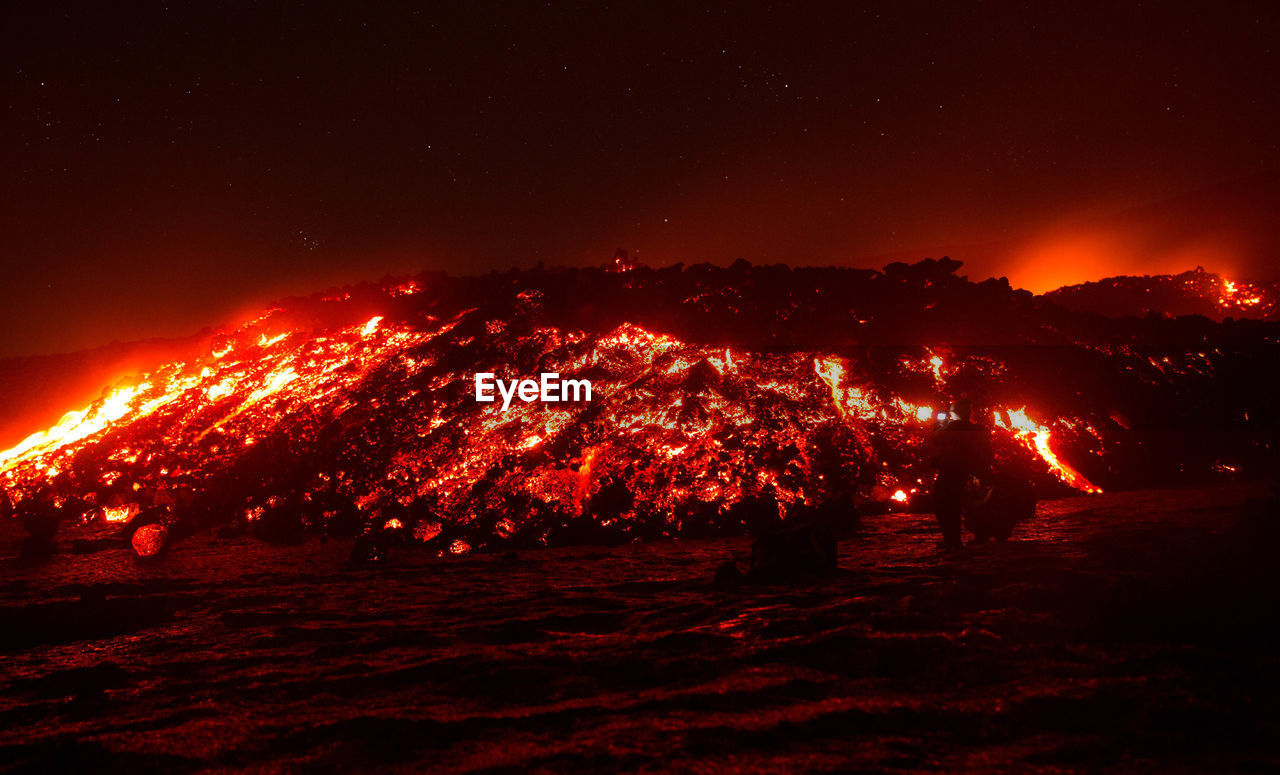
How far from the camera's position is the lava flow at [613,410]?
15305 mm

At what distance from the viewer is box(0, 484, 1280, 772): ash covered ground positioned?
4227 millimetres

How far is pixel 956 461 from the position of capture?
985 centimetres

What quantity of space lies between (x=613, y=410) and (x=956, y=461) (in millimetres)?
9244

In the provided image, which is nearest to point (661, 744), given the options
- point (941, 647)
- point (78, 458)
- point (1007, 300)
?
point (941, 647)

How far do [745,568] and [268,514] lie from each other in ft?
38.0

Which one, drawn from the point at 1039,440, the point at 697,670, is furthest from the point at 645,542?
the point at 1039,440

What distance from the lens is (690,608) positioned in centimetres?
788

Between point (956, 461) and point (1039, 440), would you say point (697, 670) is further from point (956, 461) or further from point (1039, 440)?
point (1039, 440)

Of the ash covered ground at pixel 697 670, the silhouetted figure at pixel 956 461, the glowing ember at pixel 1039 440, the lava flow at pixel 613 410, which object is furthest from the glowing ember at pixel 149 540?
the glowing ember at pixel 1039 440

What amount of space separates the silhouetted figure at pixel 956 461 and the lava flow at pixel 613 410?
3.58m

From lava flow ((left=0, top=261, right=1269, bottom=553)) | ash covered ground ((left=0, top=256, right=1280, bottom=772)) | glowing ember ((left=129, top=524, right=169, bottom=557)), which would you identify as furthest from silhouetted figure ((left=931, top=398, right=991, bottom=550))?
glowing ember ((left=129, top=524, right=169, bottom=557))

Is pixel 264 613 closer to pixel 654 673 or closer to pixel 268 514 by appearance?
pixel 654 673

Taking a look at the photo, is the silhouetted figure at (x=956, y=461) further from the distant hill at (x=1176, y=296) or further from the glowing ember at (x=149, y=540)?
the distant hill at (x=1176, y=296)

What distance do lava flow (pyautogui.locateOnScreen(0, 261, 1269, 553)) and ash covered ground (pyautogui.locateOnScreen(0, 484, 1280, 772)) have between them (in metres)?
5.02
